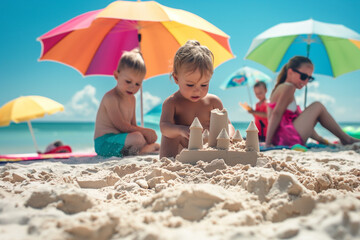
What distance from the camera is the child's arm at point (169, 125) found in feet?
7.07

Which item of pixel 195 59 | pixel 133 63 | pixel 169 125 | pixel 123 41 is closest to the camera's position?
pixel 195 59

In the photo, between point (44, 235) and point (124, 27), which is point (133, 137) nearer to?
point (124, 27)

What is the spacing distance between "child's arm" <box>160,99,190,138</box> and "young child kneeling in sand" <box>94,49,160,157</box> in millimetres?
1060

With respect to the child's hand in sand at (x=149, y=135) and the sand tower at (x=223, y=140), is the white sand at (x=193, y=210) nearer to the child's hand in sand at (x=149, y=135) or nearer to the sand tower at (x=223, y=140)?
the sand tower at (x=223, y=140)

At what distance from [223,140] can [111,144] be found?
5.92 ft

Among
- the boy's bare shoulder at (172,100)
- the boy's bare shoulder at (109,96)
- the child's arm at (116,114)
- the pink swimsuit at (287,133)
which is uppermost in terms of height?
the boy's bare shoulder at (172,100)

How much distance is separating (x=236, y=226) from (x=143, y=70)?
262 centimetres

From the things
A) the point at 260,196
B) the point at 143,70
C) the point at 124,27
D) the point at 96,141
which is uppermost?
the point at 124,27

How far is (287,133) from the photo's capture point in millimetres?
3744

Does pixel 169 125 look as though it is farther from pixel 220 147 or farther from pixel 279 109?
pixel 279 109

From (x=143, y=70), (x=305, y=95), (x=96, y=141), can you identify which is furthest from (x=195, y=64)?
(x=305, y=95)

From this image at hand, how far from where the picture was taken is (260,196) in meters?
1.11

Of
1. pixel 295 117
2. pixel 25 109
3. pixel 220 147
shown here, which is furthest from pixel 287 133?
pixel 25 109

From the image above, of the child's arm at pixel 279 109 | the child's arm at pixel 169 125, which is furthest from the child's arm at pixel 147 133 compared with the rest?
the child's arm at pixel 279 109
